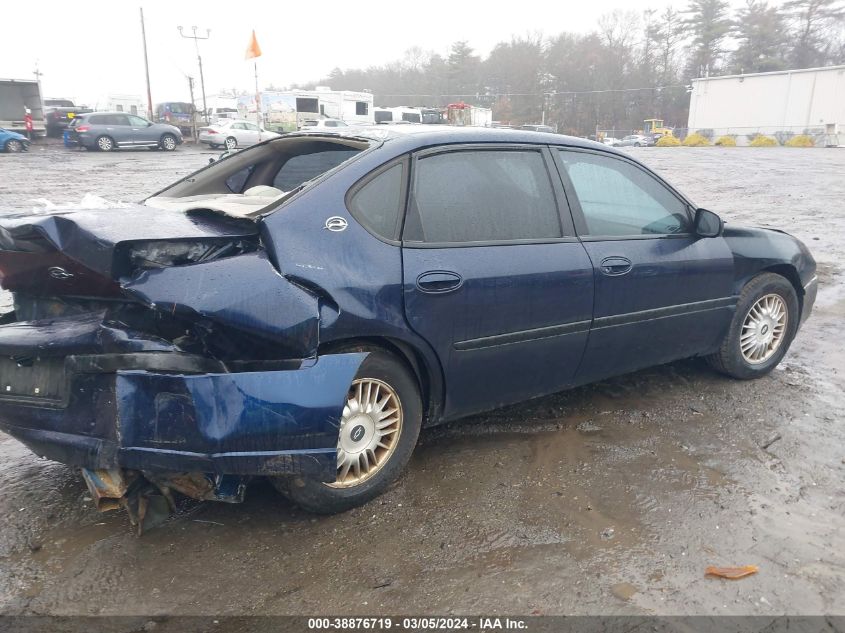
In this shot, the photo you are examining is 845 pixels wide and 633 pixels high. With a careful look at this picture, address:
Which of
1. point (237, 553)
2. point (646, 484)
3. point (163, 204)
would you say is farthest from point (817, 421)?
point (163, 204)

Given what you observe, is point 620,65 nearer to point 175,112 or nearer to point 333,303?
point 175,112

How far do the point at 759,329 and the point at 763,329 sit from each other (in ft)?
0.15

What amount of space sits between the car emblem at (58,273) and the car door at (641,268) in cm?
240

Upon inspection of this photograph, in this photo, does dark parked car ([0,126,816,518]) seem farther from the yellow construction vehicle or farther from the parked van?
the yellow construction vehicle

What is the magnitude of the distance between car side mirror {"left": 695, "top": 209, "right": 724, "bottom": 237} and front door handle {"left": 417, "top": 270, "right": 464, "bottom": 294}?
1.83 meters

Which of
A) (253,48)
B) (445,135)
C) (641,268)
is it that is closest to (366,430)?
(445,135)

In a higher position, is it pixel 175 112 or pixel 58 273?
pixel 175 112

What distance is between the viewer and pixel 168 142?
2845 centimetres

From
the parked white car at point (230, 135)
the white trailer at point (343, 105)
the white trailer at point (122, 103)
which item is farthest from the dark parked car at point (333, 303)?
the white trailer at point (122, 103)

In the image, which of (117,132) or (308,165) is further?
(117,132)

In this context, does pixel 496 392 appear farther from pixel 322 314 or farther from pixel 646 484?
pixel 322 314

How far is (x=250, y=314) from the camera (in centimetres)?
239

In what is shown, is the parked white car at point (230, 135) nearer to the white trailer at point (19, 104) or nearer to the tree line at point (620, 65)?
the white trailer at point (19, 104)

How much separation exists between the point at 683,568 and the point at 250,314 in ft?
6.34
